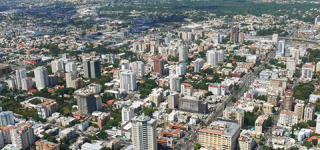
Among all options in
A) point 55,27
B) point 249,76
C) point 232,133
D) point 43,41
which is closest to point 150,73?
point 249,76

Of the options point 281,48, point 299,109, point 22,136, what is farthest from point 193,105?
point 281,48

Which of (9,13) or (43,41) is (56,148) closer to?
(43,41)

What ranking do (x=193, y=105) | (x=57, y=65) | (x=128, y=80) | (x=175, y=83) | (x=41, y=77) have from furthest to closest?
(x=57, y=65) < (x=41, y=77) < (x=128, y=80) < (x=175, y=83) < (x=193, y=105)

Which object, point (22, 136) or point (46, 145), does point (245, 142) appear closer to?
point (46, 145)

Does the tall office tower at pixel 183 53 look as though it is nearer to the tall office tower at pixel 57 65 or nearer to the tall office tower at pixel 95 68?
the tall office tower at pixel 95 68

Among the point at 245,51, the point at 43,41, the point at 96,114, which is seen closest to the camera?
the point at 96,114

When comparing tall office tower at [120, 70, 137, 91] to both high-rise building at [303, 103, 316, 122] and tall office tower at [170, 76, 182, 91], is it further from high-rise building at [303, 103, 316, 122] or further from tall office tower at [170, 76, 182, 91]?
high-rise building at [303, 103, 316, 122]
